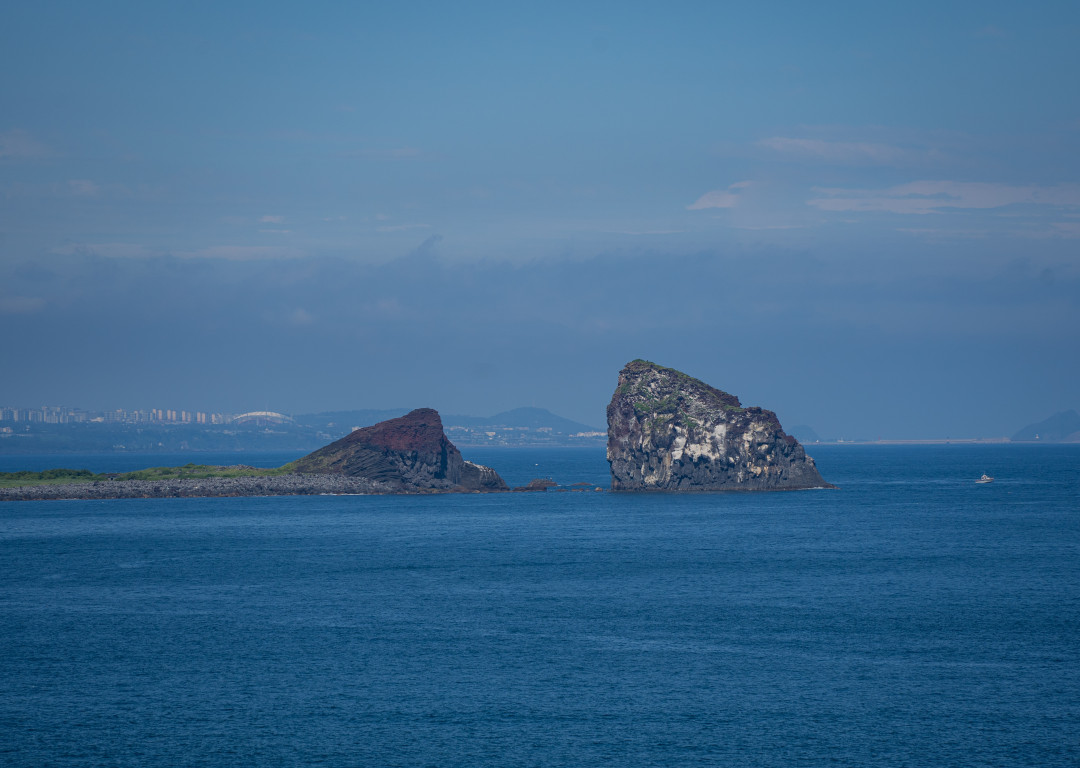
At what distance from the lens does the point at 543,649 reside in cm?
5603

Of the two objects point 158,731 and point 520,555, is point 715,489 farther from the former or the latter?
point 158,731

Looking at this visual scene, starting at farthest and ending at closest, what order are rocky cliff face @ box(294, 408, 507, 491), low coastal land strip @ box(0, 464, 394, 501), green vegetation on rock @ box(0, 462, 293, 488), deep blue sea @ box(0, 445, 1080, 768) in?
rocky cliff face @ box(294, 408, 507, 491)
green vegetation on rock @ box(0, 462, 293, 488)
low coastal land strip @ box(0, 464, 394, 501)
deep blue sea @ box(0, 445, 1080, 768)

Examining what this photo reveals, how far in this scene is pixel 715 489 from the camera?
162625mm

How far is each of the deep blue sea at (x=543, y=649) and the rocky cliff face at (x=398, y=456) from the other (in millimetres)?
58944

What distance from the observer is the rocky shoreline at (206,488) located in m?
155

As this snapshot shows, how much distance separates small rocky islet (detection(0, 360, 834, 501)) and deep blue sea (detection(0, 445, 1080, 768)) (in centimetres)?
5017

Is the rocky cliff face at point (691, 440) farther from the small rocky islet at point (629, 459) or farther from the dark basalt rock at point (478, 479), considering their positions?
the dark basalt rock at point (478, 479)

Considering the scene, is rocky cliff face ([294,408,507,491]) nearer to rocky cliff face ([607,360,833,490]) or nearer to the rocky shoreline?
the rocky shoreline

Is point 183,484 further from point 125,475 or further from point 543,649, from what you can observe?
point 543,649

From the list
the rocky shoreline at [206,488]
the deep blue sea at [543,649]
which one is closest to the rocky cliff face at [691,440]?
the rocky shoreline at [206,488]

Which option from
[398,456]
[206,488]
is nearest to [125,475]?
[206,488]

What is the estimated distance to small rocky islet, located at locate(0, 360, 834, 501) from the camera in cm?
15675

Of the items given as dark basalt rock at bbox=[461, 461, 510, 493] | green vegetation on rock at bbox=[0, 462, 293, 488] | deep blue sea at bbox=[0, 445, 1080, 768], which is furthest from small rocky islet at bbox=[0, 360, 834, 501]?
deep blue sea at bbox=[0, 445, 1080, 768]

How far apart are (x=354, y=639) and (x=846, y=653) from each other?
26.4 m
